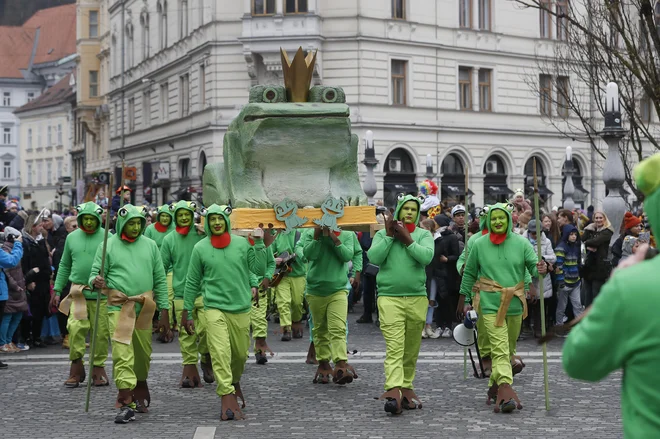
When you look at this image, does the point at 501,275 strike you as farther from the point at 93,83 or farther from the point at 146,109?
the point at 93,83

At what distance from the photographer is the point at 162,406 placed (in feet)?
35.1

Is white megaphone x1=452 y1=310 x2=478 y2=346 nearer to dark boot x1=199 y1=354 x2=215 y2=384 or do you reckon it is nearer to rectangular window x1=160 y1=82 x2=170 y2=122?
dark boot x1=199 y1=354 x2=215 y2=384

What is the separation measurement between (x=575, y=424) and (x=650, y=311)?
242 inches

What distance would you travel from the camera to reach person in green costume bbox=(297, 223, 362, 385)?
11836 millimetres

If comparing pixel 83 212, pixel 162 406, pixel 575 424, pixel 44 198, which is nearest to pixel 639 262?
pixel 575 424

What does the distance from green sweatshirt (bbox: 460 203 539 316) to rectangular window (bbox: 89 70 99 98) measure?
5948 centimetres

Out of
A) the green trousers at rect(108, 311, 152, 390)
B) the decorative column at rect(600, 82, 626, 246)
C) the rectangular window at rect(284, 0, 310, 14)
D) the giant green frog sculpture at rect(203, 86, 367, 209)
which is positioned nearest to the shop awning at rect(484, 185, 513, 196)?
the rectangular window at rect(284, 0, 310, 14)

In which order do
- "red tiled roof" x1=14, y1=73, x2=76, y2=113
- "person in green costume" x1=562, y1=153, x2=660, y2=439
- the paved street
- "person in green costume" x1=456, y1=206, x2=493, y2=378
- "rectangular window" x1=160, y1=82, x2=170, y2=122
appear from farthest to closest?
1. "red tiled roof" x1=14, y1=73, x2=76, y2=113
2. "rectangular window" x1=160, y1=82, x2=170, y2=122
3. "person in green costume" x1=456, y1=206, x2=493, y2=378
4. the paved street
5. "person in green costume" x1=562, y1=153, x2=660, y2=439

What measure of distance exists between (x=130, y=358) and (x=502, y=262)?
140 inches

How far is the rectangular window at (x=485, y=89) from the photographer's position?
44688mm

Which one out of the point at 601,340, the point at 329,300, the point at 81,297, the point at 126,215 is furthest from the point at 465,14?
the point at 601,340

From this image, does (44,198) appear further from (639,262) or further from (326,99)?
(639,262)

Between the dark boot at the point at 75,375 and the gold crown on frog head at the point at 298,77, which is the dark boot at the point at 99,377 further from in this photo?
the gold crown on frog head at the point at 298,77

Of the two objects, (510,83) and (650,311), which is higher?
(510,83)
